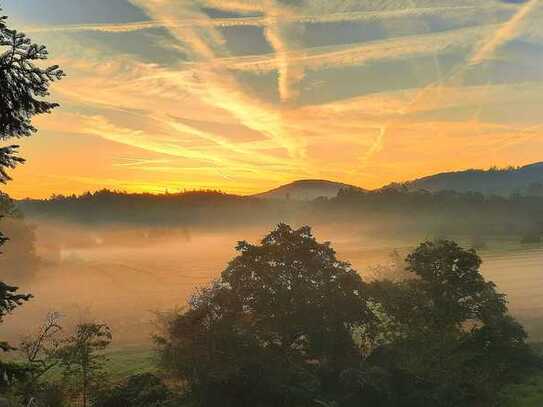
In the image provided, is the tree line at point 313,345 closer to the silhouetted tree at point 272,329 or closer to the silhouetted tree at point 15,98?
the silhouetted tree at point 272,329

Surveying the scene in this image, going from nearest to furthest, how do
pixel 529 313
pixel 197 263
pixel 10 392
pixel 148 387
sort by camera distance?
1. pixel 10 392
2. pixel 148 387
3. pixel 529 313
4. pixel 197 263

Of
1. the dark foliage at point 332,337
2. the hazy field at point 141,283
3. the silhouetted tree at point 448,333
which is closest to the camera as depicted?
the dark foliage at point 332,337

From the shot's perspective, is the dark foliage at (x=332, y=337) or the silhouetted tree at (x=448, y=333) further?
the silhouetted tree at (x=448, y=333)

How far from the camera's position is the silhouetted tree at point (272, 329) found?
41250mm

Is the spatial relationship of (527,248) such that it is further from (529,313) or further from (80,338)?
(80,338)

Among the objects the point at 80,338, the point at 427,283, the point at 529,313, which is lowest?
the point at 529,313

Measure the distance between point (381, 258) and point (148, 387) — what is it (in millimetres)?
127278

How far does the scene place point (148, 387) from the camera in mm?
37406

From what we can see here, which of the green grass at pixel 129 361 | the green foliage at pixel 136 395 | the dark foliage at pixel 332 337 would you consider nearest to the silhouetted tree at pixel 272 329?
the dark foliage at pixel 332 337

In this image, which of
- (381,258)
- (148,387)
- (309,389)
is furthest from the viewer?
(381,258)

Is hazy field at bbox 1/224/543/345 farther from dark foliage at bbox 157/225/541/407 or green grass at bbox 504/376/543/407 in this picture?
green grass at bbox 504/376/543/407

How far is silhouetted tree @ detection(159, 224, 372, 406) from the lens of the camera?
4125 cm

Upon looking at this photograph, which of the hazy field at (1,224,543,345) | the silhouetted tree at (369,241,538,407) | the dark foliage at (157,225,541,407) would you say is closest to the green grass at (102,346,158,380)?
the hazy field at (1,224,543,345)

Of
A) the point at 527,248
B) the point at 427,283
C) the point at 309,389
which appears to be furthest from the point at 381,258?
the point at 309,389
